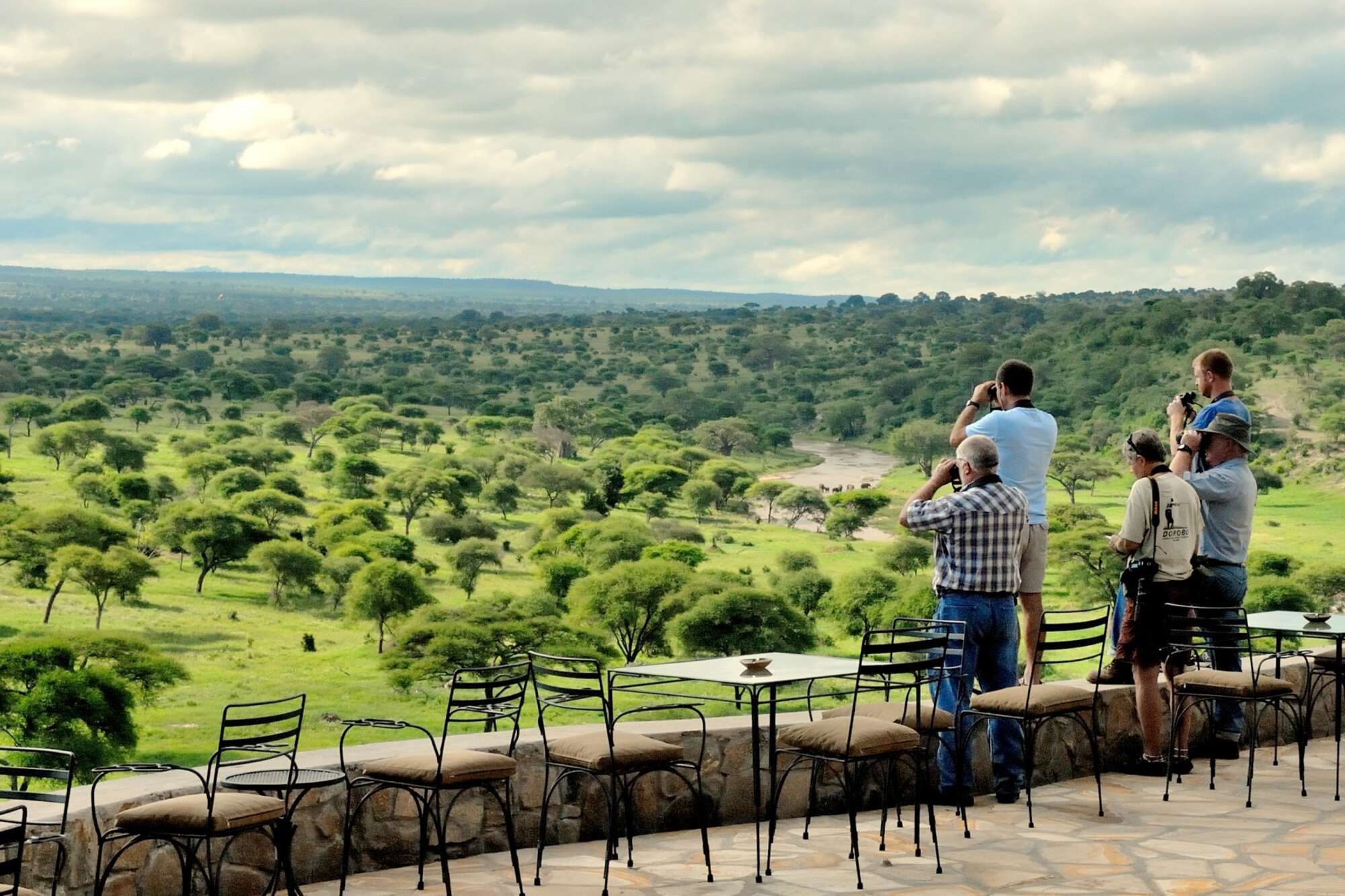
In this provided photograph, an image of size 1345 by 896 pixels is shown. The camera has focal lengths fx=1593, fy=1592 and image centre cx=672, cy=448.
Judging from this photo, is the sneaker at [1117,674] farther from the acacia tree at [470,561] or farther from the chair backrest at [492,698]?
the acacia tree at [470,561]

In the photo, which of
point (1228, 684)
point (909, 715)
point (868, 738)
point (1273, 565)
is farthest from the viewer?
point (1273, 565)

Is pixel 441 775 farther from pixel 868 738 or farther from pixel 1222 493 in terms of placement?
pixel 1222 493

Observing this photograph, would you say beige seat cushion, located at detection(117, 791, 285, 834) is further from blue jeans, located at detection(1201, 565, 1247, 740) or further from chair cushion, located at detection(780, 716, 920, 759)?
blue jeans, located at detection(1201, 565, 1247, 740)

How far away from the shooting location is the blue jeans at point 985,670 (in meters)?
5.75

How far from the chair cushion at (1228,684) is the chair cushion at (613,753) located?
2310 mm

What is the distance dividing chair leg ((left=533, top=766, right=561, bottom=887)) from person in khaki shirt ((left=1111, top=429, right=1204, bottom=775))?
2392 mm

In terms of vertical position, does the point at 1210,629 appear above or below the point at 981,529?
below

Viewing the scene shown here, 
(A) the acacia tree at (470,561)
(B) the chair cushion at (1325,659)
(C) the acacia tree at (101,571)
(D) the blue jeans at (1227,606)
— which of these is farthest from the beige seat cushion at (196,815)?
(A) the acacia tree at (470,561)

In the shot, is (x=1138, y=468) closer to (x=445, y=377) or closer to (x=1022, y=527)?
(x=1022, y=527)

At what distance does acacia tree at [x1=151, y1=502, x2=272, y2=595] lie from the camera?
1864 inches

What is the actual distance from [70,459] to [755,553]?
2899 cm

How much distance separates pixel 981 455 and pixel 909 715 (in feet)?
3.17

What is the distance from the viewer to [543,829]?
4965mm

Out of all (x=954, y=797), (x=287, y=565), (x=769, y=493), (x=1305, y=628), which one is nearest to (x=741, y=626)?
(x=287, y=565)
